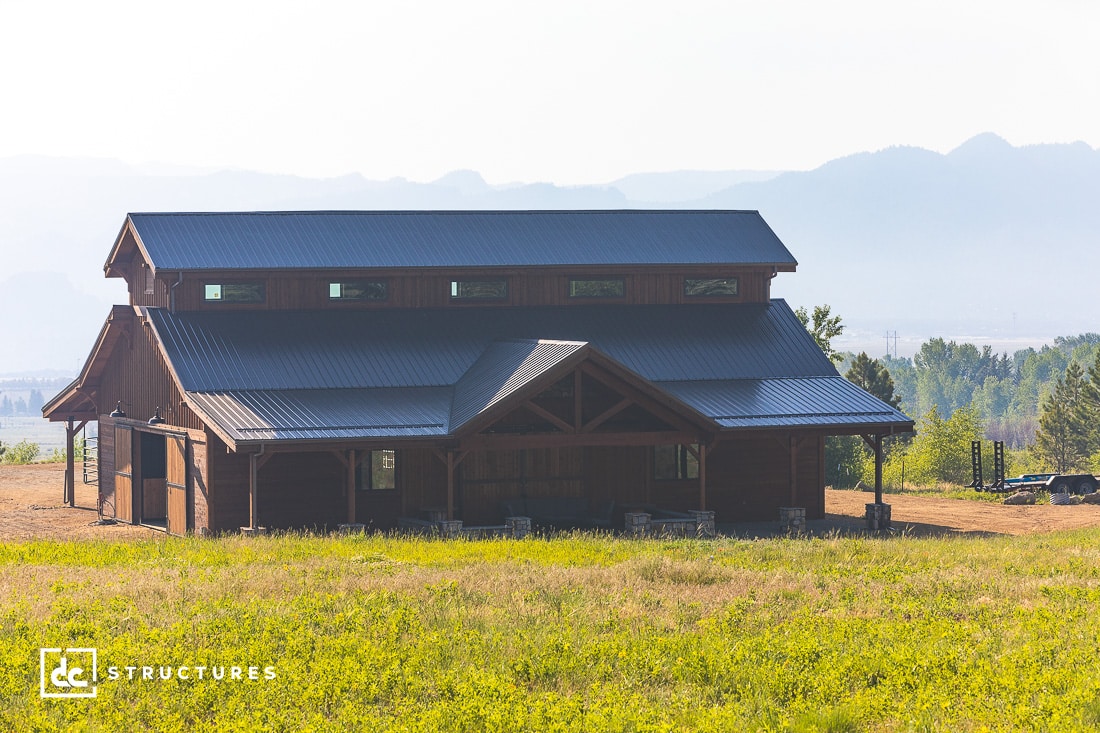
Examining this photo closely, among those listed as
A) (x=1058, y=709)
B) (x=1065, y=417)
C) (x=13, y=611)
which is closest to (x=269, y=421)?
(x=13, y=611)

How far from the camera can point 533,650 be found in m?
16.4

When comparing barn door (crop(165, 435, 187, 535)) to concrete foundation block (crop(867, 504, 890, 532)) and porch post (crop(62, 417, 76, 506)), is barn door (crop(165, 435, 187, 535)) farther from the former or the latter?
concrete foundation block (crop(867, 504, 890, 532))

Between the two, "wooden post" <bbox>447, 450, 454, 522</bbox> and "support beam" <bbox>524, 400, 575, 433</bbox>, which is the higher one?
"support beam" <bbox>524, 400, 575, 433</bbox>

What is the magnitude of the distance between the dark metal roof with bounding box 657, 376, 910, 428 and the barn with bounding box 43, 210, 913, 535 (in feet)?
0.32

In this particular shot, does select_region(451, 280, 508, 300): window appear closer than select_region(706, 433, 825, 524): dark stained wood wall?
No

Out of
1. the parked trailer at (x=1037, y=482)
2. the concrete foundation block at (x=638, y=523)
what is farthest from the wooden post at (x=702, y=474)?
the parked trailer at (x=1037, y=482)

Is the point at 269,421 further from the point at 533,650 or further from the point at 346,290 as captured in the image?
the point at 533,650

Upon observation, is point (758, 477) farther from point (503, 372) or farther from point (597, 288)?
point (503, 372)

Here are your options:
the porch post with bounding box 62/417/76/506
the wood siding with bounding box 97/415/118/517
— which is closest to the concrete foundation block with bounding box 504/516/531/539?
the wood siding with bounding box 97/415/118/517

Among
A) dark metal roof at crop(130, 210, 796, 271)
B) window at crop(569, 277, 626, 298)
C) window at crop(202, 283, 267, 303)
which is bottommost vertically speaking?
window at crop(202, 283, 267, 303)

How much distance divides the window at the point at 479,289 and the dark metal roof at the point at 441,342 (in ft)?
1.45

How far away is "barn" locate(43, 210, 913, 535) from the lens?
3316cm

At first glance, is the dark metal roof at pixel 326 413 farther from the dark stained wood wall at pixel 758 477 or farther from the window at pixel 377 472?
the dark stained wood wall at pixel 758 477

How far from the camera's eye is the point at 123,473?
128 feet
